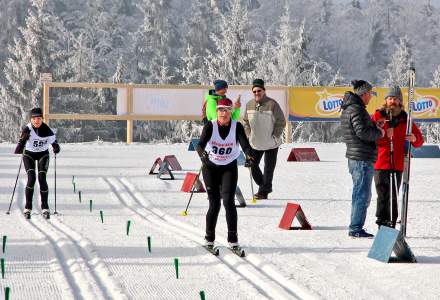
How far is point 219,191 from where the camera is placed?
9.11 metres

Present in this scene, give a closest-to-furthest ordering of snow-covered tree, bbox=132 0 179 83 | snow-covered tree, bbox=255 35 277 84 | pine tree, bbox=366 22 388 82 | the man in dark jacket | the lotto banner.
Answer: the man in dark jacket < the lotto banner < snow-covered tree, bbox=255 35 277 84 < snow-covered tree, bbox=132 0 179 83 < pine tree, bbox=366 22 388 82

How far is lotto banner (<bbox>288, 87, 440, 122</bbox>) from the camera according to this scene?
31.3 m

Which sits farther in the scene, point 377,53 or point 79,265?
point 377,53

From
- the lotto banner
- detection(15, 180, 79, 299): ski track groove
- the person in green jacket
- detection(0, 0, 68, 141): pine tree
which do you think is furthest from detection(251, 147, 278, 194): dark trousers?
detection(0, 0, 68, 141): pine tree

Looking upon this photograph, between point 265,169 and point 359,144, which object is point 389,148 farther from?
point 265,169

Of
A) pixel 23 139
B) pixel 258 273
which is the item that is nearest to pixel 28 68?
pixel 23 139

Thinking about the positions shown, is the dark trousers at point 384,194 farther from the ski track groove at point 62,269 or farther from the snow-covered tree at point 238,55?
the snow-covered tree at point 238,55

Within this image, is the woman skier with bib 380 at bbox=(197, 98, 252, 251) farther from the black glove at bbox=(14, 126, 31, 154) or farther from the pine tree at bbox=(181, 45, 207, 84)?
the pine tree at bbox=(181, 45, 207, 84)

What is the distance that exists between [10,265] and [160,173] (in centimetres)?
915

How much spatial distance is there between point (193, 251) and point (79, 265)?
4.39 ft

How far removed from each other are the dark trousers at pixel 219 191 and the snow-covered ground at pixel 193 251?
297mm

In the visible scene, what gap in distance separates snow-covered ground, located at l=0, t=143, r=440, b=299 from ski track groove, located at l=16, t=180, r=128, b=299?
0.01 meters

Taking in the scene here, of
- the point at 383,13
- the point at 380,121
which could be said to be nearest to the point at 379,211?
the point at 380,121

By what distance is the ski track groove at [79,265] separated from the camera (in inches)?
276
